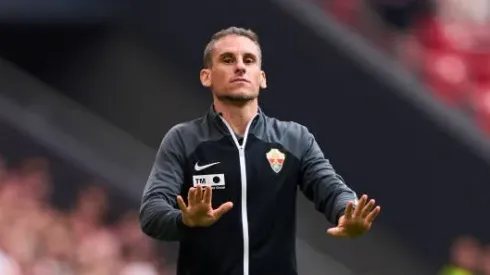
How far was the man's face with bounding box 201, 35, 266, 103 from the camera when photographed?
4395 millimetres

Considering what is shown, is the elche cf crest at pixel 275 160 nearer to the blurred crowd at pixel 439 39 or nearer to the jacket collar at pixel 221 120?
the jacket collar at pixel 221 120

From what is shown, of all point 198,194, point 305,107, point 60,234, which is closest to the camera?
point 198,194

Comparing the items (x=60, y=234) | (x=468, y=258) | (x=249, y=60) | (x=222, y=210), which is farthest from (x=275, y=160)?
(x=468, y=258)

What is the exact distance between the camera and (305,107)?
37.2ft

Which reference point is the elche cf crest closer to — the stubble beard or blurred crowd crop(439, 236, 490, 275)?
the stubble beard

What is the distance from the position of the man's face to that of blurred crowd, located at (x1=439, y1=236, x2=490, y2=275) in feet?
19.6

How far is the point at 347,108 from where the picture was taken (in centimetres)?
1121

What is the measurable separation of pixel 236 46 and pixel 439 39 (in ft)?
24.5

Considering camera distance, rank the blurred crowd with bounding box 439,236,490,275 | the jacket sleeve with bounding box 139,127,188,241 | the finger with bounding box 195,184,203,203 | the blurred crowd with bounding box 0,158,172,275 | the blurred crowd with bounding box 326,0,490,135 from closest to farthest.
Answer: the finger with bounding box 195,184,203,203, the jacket sleeve with bounding box 139,127,188,241, the blurred crowd with bounding box 0,158,172,275, the blurred crowd with bounding box 439,236,490,275, the blurred crowd with bounding box 326,0,490,135

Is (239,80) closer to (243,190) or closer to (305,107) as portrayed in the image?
(243,190)

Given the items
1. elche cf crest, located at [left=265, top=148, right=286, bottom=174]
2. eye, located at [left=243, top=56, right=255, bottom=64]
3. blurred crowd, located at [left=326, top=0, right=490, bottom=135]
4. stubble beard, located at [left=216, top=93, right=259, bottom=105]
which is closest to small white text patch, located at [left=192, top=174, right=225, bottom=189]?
elche cf crest, located at [left=265, top=148, right=286, bottom=174]

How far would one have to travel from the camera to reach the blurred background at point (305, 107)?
10523mm

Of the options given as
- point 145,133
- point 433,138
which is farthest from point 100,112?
point 433,138

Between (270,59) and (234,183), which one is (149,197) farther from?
(270,59)
